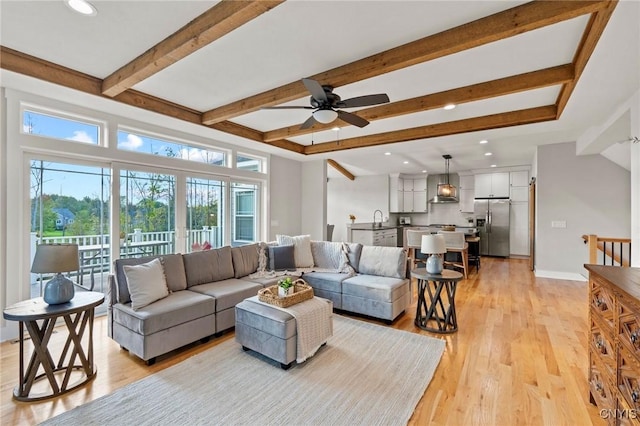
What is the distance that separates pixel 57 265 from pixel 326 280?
9.04ft

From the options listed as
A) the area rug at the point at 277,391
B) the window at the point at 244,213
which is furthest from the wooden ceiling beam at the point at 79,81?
the area rug at the point at 277,391

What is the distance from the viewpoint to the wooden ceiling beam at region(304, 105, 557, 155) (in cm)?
390

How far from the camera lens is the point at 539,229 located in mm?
5562

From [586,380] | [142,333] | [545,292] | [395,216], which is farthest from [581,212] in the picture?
[142,333]

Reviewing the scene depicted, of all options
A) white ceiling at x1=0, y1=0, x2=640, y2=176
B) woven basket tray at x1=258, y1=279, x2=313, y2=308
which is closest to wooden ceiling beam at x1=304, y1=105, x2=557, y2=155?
white ceiling at x1=0, y1=0, x2=640, y2=176

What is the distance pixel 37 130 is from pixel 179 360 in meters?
3.06

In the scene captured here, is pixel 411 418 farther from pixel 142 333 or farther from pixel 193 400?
pixel 142 333

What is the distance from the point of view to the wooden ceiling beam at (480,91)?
280 cm

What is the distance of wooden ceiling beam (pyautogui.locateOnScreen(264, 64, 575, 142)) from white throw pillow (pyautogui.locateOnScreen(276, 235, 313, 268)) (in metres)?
1.94

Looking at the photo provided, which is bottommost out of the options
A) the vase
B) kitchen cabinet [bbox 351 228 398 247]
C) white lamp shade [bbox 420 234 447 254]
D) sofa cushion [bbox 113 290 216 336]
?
sofa cushion [bbox 113 290 216 336]

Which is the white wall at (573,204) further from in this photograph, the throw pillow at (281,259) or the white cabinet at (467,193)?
the throw pillow at (281,259)

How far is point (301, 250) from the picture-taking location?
450 centimetres

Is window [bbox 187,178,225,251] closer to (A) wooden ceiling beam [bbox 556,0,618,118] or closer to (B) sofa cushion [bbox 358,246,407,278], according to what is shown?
(B) sofa cushion [bbox 358,246,407,278]

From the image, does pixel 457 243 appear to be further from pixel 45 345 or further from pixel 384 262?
pixel 45 345
